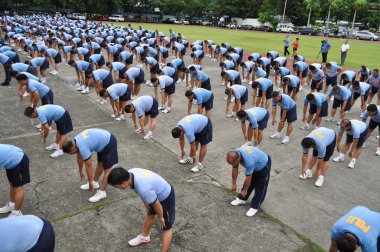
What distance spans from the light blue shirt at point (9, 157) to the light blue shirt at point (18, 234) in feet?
6.19

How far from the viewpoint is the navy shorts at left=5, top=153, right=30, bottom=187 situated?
484cm

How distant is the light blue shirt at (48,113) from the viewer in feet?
21.9

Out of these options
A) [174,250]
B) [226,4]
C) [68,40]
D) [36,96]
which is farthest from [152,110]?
[226,4]

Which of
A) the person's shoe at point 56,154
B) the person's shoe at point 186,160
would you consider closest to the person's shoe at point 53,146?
the person's shoe at point 56,154

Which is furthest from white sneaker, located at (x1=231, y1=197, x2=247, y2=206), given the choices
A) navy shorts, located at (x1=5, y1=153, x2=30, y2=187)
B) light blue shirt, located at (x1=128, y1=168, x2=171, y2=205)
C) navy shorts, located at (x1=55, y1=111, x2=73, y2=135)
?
navy shorts, located at (x1=55, y1=111, x2=73, y2=135)

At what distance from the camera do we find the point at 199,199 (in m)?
5.90

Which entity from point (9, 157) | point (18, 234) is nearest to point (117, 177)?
point (18, 234)

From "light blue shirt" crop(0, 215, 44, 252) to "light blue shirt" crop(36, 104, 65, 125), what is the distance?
393cm

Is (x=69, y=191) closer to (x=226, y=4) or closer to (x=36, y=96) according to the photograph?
(x=36, y=96)

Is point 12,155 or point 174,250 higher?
point 12,155

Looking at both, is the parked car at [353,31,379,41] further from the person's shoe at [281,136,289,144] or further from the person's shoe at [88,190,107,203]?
the person's shoe at [88,190,107,203]

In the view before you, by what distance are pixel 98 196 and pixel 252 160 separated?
114 inches

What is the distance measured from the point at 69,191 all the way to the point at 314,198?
15.8 feet

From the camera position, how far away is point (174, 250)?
4.58m
